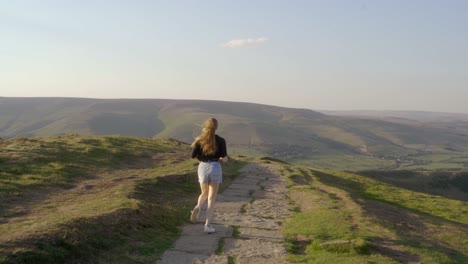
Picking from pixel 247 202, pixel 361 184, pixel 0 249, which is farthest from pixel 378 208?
pixel 361 184

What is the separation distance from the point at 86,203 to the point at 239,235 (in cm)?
482

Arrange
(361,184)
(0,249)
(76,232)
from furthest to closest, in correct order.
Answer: (361,184), (76,232), (0,249)

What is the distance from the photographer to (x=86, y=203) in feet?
41.1

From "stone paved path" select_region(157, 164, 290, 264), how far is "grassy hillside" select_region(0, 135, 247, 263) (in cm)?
51

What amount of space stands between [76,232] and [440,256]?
7343 mm

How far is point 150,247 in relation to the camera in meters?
8.92

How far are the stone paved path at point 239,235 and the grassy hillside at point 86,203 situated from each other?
20.2 inches

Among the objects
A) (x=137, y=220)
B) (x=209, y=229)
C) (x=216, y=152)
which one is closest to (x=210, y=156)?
(x=216, y=152)

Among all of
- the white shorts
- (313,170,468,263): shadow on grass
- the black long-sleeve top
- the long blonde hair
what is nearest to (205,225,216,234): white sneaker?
the white shorts

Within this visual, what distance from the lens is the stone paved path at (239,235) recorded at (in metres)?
8.58

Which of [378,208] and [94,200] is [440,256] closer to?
[378,208]

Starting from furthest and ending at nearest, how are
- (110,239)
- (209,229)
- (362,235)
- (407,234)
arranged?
(407,234), (209,229), (362,235), (110,239)

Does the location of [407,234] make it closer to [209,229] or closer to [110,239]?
[209,229]

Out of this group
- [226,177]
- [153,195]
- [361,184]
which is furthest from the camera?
[361,184]
